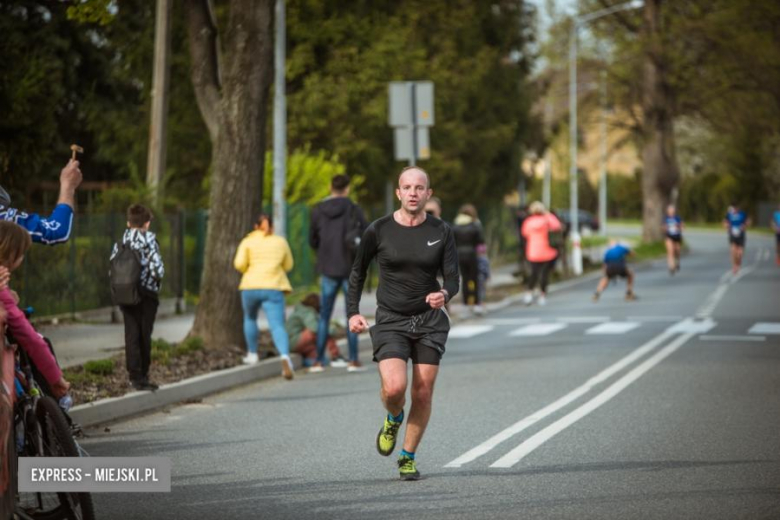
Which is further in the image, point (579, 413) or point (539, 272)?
point (539, 272)

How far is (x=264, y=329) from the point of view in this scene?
1898 cm

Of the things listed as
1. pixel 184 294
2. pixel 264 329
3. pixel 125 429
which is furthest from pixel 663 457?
pixel 184 294

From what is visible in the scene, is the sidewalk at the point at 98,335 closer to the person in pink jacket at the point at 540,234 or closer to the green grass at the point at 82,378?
the green grass at the point at 82,378

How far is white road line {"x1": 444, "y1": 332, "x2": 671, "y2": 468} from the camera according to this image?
30.9 feet

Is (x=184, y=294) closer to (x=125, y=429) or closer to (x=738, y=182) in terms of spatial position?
(x=125, y=429)

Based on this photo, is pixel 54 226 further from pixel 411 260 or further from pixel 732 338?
pixel 732 338

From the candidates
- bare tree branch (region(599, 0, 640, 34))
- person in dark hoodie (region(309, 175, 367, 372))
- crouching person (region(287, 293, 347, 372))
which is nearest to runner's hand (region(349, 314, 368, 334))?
person in dark hoodie (region(309, 175, 367, 372))

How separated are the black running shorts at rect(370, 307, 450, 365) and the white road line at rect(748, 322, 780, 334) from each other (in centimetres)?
1218

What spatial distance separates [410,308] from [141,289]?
4.34 meters

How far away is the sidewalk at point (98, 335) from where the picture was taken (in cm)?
1547

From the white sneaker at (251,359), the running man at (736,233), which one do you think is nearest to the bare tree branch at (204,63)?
the white sneaker at (251,359)

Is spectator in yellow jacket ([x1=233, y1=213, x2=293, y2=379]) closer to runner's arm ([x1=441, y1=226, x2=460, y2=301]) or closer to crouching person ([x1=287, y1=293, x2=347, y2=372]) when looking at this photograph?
crouching person ([x1=287, y1=293, x2=347, y2=372])

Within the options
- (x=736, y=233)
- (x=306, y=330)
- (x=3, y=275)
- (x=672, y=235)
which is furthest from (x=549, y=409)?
(x=736, y=233)

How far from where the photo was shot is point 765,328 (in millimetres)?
20406
